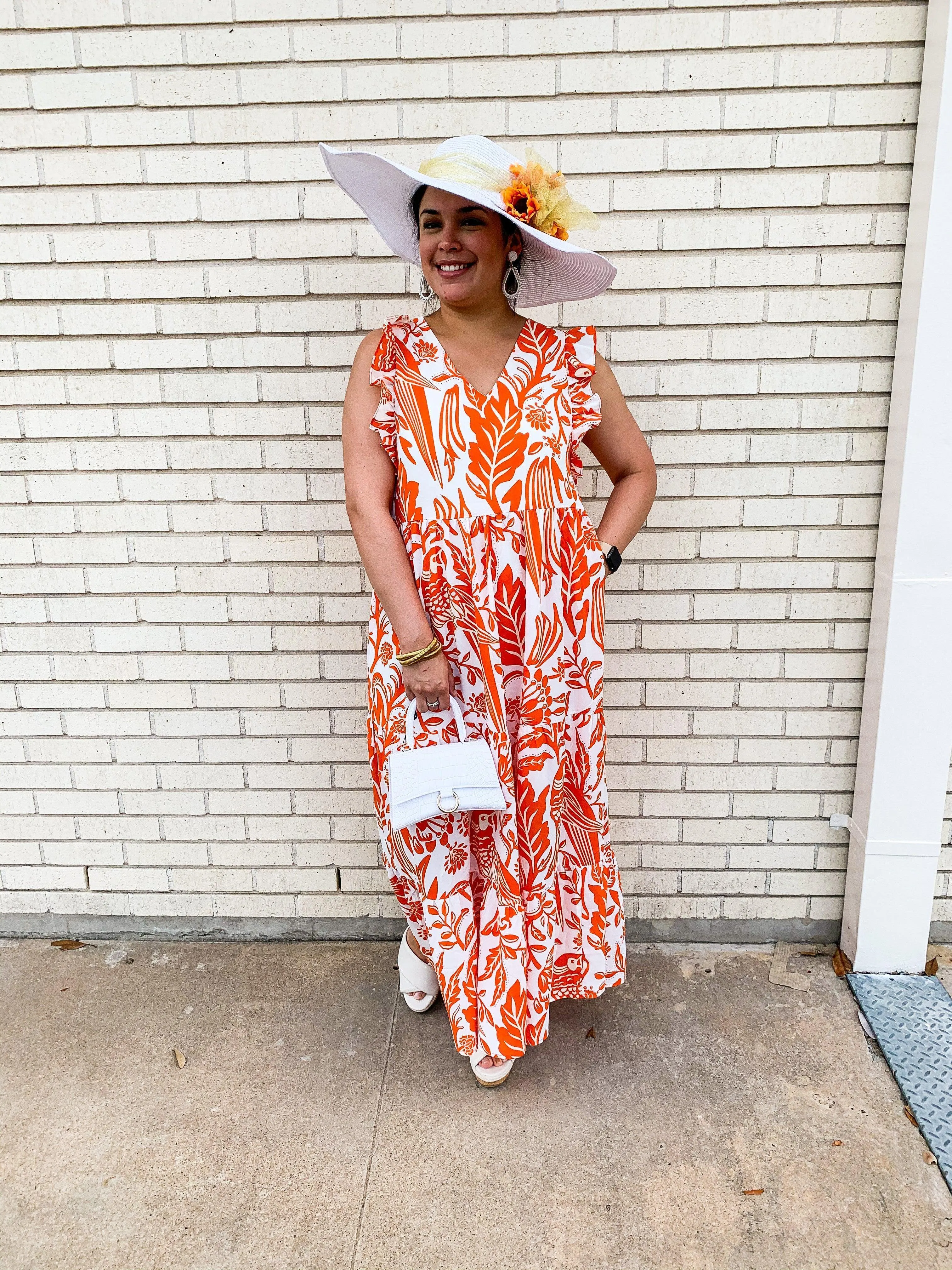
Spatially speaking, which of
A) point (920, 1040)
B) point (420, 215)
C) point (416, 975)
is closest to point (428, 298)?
point (420, 215)

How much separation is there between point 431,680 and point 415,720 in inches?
5.5

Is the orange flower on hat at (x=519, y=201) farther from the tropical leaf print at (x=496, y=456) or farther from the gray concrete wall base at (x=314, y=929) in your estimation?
the gray concrete wall base at (x=314, y=929)

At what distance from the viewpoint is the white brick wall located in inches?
94.7

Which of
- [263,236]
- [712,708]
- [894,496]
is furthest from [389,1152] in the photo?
[263,236]

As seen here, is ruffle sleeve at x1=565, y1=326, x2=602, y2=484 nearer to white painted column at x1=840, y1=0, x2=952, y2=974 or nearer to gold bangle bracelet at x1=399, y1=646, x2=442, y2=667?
gold bangle bracelet at x1=399, y1=646, x2=442, y2=667

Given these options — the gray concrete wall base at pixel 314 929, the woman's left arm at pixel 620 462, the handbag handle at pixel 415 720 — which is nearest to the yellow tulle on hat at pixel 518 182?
the woman's left arm at pixel 620 462

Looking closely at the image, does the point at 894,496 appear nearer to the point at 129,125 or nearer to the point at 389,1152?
the point at 389,1152

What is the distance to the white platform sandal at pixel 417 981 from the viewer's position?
8.38 feet

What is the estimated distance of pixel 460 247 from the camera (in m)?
1.99

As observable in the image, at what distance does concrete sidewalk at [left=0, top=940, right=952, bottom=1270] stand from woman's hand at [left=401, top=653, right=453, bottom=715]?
1040mm

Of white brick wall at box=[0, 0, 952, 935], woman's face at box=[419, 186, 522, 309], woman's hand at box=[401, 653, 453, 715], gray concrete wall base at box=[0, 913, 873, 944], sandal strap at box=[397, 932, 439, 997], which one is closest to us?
woman's face at box=[419, 186, 522, 309]

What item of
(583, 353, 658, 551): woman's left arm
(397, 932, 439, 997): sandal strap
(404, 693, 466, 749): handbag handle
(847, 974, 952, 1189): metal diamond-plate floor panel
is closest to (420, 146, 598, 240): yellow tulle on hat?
(583, 353, 658, 551): woman's left arm

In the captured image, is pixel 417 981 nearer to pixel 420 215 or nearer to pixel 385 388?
pixel 385 388

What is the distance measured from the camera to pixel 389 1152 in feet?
6.88
